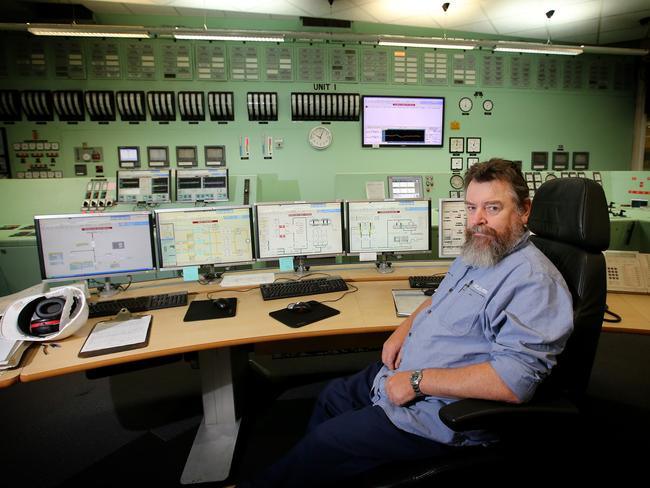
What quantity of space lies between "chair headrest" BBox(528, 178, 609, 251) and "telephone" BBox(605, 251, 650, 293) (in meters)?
0.89

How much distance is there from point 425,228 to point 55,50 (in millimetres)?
4329

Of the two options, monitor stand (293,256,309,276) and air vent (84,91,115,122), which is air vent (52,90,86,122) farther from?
monitor stand (293,256,309,276)

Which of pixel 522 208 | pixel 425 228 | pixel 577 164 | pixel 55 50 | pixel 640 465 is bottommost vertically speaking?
pixel 640 465

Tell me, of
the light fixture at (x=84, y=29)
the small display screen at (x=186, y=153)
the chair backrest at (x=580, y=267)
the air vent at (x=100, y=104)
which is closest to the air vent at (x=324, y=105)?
the small display screen at (x=186, y=153)

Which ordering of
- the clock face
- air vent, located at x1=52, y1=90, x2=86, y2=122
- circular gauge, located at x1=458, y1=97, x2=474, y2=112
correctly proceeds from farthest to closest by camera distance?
circular gauge, located at x1=458, y1=97, x2=474, y2=112
the clock face
air vent, located at x1=52, y1=90, x2=86, y2=122

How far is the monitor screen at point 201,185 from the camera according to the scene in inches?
139

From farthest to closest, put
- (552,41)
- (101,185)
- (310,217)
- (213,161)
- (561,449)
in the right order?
(552,41) < (213,161) < (101,185) < (310,217) < (561,449)

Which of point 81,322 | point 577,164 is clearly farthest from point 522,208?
point 577,164

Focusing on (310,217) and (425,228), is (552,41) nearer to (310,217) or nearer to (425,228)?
(425,228)

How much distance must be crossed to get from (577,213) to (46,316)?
193 centimetres

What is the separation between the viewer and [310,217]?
214 cm

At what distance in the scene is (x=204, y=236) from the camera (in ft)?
6.63

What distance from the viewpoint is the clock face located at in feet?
14.3

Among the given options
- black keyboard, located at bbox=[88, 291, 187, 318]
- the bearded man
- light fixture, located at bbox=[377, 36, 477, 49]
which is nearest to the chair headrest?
the bearded man
